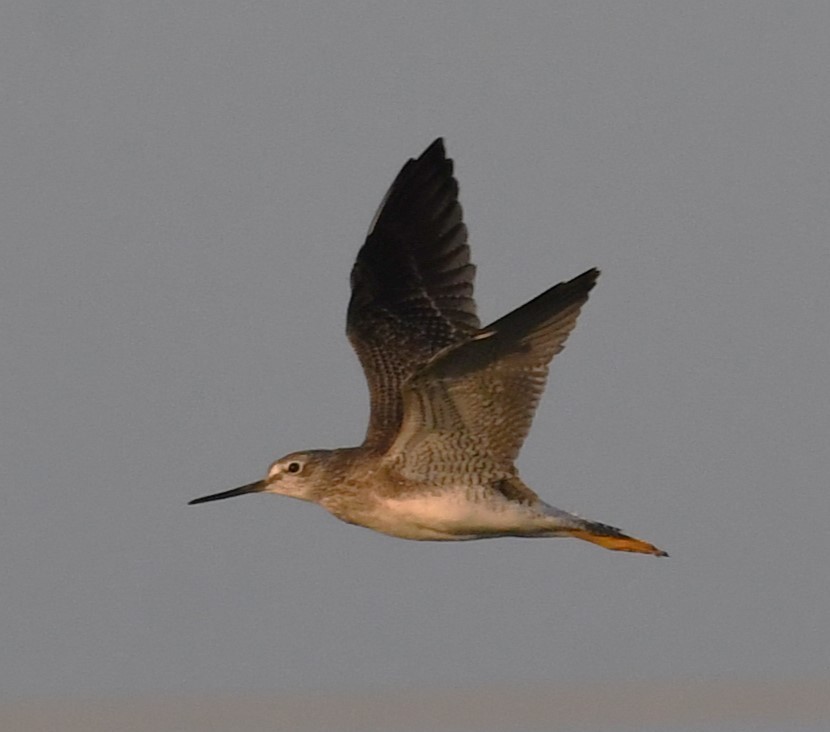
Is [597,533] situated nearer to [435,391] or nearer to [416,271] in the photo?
[435,391]

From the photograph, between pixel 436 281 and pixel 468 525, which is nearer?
pixel 468 525

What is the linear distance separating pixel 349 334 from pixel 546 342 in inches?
93.7

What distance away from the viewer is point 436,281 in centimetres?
1358

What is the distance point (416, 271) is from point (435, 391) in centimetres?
234

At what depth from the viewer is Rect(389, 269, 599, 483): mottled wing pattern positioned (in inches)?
432

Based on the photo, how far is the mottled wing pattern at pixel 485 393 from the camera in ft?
36.0

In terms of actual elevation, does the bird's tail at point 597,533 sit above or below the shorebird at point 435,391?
below

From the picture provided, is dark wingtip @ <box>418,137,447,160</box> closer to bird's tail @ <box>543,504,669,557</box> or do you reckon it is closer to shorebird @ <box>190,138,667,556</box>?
shorebird @ <box>190,138,667,556</box>

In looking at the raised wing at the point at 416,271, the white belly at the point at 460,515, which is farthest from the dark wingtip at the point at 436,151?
the white belly at the point at 460,515

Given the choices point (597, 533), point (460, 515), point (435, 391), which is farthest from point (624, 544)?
point (435, 391)

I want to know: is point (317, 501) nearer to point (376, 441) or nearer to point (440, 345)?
point (376, 441)

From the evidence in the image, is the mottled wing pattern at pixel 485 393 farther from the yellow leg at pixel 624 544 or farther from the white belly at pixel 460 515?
the yellow leg at pixel 624 544

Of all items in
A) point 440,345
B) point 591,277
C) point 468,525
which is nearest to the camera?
point 591,277

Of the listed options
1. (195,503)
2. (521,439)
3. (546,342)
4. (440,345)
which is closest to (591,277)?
(546,342)
